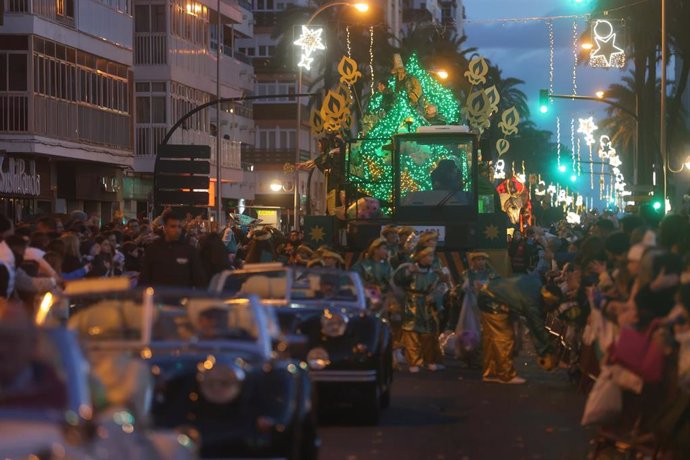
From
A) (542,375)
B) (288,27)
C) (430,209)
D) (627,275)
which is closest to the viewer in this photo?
(627,275)

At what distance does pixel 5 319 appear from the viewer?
716cm

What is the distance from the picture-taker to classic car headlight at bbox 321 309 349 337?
622 inches

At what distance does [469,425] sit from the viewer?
52.9 ft

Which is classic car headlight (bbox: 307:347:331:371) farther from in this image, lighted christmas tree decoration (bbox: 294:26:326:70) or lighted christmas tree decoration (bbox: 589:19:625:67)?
lighted christmas tree decoration (bbox: 294:26:326:70)

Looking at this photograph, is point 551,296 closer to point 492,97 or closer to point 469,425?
point 469,425

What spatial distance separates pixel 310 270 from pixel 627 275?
400cm

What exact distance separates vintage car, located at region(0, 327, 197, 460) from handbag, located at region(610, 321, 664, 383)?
16.6 feet

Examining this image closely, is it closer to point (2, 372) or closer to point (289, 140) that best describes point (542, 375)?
point (2, 372)

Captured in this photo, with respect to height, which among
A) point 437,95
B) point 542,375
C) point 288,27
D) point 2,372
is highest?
point 288,27

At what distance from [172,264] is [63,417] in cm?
1123

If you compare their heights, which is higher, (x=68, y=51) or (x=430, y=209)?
(x=68, y=51)

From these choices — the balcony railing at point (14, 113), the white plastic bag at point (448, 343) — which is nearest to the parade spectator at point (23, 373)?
the white plastic bag at point (448, 343)

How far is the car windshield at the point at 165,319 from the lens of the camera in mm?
10773

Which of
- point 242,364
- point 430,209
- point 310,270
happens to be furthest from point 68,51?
point 242,364
